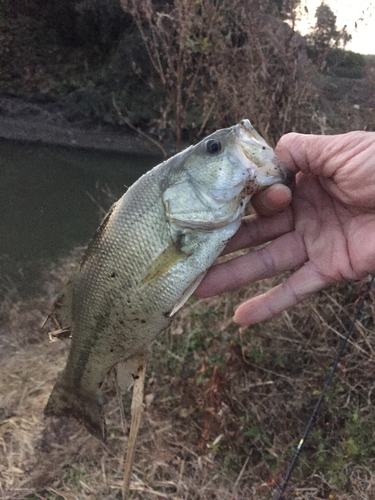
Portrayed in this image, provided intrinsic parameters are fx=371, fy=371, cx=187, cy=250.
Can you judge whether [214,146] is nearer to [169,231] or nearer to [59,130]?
[169,231]

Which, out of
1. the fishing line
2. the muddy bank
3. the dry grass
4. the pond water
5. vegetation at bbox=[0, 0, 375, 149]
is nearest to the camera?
the fishing line

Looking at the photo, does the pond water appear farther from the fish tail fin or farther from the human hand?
the human hand

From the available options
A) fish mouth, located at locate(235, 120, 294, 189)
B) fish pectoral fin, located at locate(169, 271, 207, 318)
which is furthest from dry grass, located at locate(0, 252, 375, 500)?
fish mouth, located at locate(235, 120, 294, 189)

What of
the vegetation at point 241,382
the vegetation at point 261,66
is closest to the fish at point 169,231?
the vegetation at point 241,382

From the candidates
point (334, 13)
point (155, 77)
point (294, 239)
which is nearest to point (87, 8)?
point (155, 77)

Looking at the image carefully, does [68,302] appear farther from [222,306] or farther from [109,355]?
[222,306]
